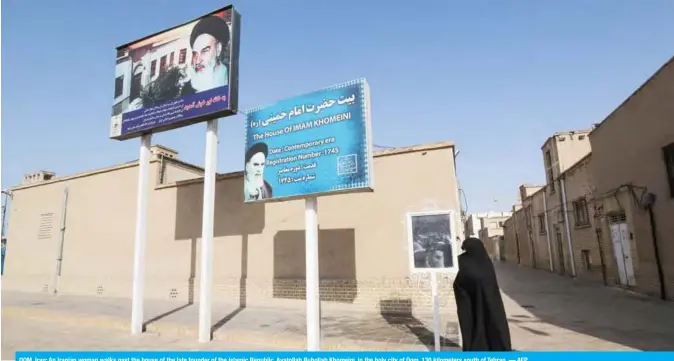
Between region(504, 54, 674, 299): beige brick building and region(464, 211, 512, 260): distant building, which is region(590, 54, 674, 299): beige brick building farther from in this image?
region(464, 211, 512, 260): distant building

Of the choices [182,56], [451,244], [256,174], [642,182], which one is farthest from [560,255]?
[182,56]

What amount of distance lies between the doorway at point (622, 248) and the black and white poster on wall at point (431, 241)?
9.49 metres

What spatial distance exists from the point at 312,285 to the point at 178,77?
206 inches

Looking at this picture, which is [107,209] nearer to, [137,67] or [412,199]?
[137,67]

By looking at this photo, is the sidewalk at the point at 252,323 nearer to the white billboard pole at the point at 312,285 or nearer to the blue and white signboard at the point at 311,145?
the white billboard pole at the point at 312,285

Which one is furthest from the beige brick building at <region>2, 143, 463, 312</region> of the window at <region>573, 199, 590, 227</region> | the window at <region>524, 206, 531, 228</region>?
the window at <region>524, 206, 531, 228</region>

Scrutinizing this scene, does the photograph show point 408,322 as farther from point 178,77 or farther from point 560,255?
point 560,255

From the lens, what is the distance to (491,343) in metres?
4.56

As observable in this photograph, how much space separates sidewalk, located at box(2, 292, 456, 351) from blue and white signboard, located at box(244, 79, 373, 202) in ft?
7.99

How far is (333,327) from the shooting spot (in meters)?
7.90

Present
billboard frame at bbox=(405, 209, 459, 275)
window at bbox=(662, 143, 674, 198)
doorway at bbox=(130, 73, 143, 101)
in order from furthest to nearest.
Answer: window at bbox=(662, 143, 674, 198) < doorway at bbox=(130, 73, 143, 101) < billboard frame at bbox=(405, 209, 459, 275)

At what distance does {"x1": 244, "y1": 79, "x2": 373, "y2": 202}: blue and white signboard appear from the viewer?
6500 millimetres

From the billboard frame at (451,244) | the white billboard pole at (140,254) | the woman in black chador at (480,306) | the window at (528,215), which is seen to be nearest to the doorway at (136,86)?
the white billboard pole at (140,254)
